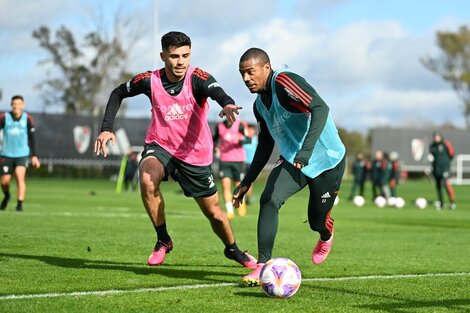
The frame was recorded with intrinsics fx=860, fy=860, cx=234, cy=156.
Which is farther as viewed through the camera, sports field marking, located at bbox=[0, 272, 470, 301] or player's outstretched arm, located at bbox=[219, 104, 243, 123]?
player's outstretched arm, located at bbox=[219, 104, 243, 123]

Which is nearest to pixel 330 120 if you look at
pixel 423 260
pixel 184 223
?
pixel 423 260

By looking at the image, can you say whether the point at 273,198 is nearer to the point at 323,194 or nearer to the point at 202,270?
the point at 323,194

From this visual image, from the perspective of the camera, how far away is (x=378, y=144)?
54000 mm

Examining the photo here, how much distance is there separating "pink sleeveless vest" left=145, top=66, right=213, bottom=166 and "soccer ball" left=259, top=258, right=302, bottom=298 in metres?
1.90

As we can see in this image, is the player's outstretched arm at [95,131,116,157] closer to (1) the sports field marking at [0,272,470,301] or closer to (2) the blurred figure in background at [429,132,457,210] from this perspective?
(1) the sports field marking at [0,272,470,301]

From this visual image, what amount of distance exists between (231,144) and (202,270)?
1051 centimetres

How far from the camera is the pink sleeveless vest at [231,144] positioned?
19.0 m

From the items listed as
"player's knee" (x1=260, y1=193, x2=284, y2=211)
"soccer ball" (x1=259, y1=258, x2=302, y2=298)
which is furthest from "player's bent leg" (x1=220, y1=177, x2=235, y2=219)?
"soccer ball" (x1=259, y1=258, x2=302, y2=298)

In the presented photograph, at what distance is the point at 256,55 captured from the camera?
291 inches

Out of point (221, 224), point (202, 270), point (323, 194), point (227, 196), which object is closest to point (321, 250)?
point (323, 194)

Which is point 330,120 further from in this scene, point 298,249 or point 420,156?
point 420,156

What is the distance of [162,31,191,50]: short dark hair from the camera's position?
26.8 ft

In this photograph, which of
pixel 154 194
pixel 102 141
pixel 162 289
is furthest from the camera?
pixel 154 194

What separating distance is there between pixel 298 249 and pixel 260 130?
3.76 meters
